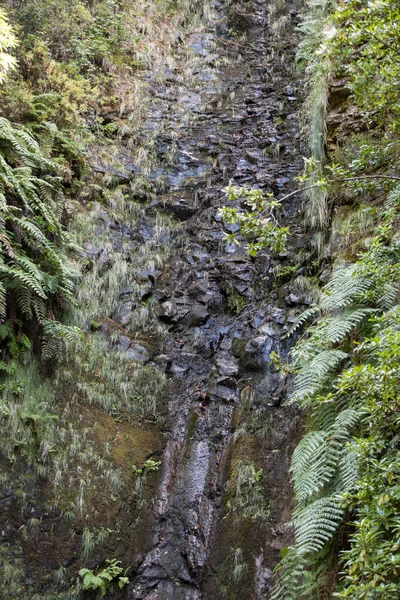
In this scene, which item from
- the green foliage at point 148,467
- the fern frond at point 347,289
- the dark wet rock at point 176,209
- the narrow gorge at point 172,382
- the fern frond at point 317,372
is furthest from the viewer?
the dark wet rock at point 176,209

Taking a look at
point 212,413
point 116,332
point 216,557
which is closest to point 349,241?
point 212,413

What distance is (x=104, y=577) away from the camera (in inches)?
201

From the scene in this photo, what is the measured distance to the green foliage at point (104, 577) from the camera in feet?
16.4

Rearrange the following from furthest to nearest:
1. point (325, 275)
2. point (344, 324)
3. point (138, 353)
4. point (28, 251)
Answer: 1. point (138, 353)
2. point (325, 275)
3. point (28, 251)
4. point (344, 324)

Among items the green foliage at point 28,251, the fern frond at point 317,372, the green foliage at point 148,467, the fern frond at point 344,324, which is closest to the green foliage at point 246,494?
the green foliage at point 148,467

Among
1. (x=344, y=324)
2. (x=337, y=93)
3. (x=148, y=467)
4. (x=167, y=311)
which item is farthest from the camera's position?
(x=167, y=311)

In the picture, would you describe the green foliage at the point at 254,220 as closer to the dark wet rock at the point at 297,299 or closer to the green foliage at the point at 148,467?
the dark wet rock at the point at 297,299

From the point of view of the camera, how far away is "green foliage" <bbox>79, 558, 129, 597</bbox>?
5.00 meters

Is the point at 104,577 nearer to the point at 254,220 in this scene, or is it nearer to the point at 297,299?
the point at 254,220

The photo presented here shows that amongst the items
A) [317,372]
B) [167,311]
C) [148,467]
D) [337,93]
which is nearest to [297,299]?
[167,311]

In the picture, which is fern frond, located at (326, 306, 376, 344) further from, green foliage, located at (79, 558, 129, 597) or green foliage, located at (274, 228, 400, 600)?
green foliage, located at (79, 558, 129, 597)

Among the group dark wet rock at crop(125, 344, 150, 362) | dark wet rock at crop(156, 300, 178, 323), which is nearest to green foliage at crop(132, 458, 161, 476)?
dark wet rock at crop(125, 344, 150, 362)

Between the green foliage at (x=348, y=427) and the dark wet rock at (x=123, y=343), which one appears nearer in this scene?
A: the green foliage at (x=348, y=427)

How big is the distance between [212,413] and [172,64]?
972 cm
